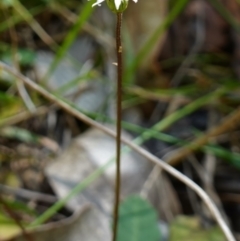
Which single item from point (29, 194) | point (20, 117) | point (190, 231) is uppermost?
point (20, 117)

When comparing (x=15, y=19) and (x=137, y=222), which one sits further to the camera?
(x=15, y=19)

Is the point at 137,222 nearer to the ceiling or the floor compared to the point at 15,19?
nearer to the floor

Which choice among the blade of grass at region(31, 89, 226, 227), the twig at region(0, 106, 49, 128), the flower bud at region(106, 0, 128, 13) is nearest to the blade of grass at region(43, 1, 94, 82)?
the twig at region(0, 106, 49, 128)

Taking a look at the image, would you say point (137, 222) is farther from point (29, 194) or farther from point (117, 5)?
point (117, 5)

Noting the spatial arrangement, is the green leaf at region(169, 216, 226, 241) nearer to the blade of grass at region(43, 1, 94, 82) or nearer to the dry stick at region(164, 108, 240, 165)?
the dry stick at region(164, 108, 240, 165)

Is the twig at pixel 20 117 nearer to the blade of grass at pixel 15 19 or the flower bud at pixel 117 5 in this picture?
the blade of grass at pixel 15 19

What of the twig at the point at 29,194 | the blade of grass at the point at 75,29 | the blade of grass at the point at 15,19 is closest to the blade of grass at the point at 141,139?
the twig at the point at 29,194

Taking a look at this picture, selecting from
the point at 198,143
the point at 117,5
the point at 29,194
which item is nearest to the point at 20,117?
the point at 29,194

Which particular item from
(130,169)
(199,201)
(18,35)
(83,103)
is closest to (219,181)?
(199,201)
